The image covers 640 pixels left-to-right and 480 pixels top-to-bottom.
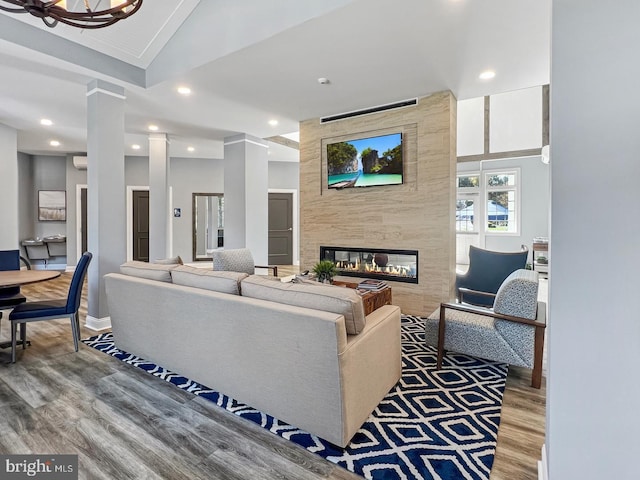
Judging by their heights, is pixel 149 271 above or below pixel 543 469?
above

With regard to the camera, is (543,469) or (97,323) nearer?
(543,469)

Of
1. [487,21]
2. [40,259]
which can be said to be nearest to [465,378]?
[487,21]

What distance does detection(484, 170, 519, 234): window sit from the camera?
30.3 feet

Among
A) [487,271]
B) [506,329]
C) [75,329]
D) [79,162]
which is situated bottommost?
[75,329]

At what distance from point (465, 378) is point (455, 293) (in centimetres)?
199

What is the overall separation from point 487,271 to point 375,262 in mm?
1449

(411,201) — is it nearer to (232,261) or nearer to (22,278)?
(232,261)

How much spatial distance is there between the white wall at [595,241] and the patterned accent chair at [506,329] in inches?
48.3

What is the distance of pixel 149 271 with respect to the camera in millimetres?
2719

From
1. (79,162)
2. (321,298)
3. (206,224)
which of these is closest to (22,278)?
(321,298)

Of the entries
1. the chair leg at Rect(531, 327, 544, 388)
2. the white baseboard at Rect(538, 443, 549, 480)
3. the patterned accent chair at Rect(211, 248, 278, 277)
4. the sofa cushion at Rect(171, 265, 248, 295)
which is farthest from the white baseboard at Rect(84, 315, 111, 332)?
the chair leg at Rect(531, 327, 544, 388)

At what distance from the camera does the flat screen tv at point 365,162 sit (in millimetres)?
4455

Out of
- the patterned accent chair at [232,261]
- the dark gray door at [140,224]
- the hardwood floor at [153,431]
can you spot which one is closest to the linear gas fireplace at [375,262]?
the patterned accent chair at [232,261]

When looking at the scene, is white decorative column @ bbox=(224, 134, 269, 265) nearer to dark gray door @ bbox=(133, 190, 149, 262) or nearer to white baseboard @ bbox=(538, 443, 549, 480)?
A: dark gray door @ bbox=(133, 190, 149, 262)
